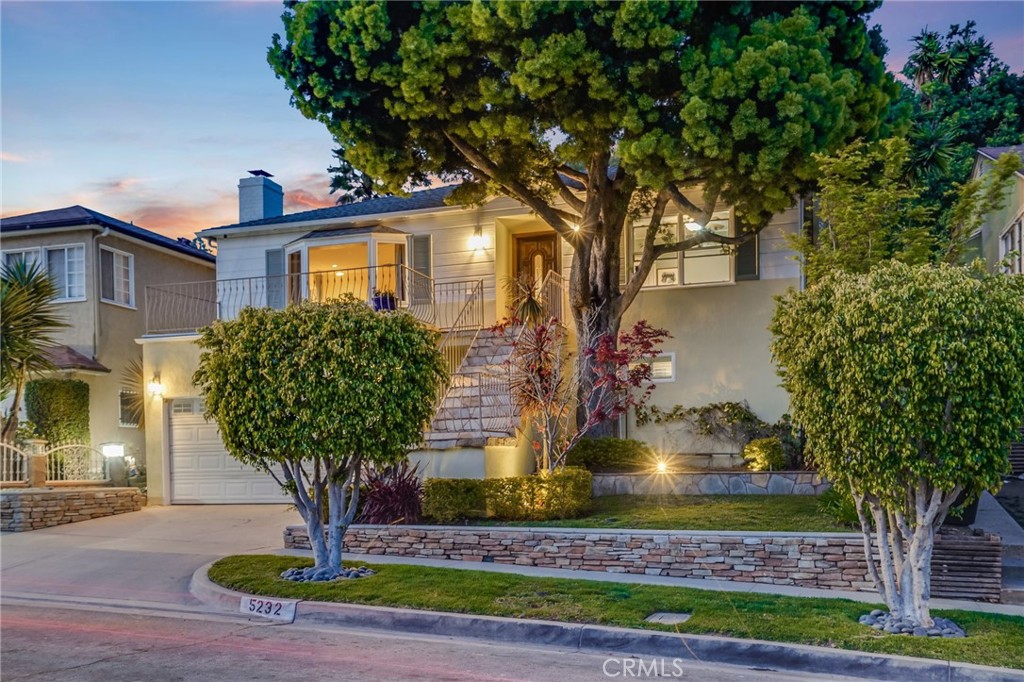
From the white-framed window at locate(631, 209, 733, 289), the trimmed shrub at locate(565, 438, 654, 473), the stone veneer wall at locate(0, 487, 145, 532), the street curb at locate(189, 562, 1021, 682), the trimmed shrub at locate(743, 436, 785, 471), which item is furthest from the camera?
the white-framed window at locate(631, 209, 733, 289)

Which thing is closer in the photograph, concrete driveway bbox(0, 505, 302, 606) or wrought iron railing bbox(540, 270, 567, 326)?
concrete driveway bbox(0, 505, 302, 606)

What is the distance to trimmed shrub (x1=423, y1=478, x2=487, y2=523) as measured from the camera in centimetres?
1328

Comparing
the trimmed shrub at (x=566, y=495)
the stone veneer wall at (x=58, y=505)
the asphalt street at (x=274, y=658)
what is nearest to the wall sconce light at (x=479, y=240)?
the trimmed shrub at (x=566, y=495)

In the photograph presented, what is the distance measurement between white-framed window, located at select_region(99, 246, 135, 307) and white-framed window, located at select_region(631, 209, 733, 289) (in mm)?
11824

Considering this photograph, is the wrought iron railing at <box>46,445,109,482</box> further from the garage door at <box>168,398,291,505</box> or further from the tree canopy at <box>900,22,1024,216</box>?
the tree canopy at <box>900,22,1024,216</box>

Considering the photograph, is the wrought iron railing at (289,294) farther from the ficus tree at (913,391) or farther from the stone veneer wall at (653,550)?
the ficus tree at (913,391)

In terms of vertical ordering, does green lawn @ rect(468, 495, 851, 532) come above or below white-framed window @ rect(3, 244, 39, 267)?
below

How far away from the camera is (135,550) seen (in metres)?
13.9

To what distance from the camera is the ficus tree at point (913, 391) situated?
308 inches

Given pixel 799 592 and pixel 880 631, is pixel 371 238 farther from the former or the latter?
pixel 880 631

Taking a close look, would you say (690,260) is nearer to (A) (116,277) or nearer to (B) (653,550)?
(B) (653,550)

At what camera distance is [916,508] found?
8.38 m

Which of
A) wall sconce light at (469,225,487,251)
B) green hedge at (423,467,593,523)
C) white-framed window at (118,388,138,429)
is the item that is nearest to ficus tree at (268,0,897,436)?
green hedge at (423,467,593,523)

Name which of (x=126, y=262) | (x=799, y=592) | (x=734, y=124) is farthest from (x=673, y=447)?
(x=126, y=262)
